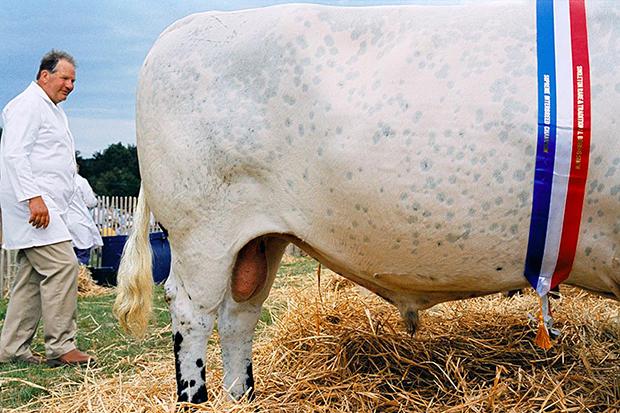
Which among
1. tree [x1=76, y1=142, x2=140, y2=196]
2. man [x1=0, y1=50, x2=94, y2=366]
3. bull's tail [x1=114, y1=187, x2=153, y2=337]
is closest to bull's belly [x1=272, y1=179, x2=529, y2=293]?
bull's tail [x1=114, y1=187, x2=153, y2=337]

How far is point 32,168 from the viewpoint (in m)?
4.50

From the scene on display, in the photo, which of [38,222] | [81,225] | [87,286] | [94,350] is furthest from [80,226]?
[38,222]

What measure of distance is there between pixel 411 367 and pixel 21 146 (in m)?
2.75

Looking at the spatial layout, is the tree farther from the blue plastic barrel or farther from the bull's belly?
the bull's belly

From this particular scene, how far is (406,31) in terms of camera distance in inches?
98.9

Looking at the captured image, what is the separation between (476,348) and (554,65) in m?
1.54

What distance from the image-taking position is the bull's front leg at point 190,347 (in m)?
2.82

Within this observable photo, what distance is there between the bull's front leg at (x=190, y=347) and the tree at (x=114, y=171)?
23.2m

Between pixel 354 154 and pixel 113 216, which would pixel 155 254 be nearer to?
pixel 113 216

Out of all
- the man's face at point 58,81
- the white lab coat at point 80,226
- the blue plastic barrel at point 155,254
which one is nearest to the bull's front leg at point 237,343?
the man's face at point 58,81

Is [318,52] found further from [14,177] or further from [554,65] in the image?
[14,177]

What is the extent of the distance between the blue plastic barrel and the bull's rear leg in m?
5.66

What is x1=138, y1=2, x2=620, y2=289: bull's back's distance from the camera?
227 centimetres

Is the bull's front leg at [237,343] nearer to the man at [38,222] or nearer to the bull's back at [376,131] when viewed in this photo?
the bull's back at [376,131]
